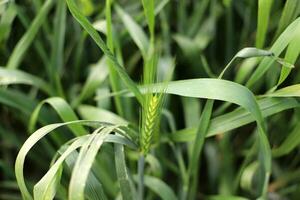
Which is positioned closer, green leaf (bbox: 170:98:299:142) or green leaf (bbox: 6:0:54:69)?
green leaf (bbox: 170:98:299:142)

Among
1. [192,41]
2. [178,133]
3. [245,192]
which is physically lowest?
[245,192]

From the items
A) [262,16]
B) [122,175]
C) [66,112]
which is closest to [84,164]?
[122,175]

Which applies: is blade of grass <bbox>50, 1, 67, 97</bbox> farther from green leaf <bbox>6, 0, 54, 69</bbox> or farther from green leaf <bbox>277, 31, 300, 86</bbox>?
green leaf <bbox>277, 31, 300, 86</bbox>

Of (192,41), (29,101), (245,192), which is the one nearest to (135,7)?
(192,41)

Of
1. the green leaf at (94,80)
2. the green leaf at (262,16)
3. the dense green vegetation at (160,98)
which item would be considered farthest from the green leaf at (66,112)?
the green leaf at (262,16)

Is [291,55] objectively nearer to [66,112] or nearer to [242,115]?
[242,115]

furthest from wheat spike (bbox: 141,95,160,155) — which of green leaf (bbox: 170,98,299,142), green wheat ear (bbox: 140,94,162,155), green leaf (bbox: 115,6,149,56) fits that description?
green leaf (bbox: 115,6,149,56)

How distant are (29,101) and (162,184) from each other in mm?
262

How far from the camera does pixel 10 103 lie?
788 millimetres

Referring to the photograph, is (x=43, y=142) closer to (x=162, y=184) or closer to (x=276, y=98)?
(x=162, y=184)

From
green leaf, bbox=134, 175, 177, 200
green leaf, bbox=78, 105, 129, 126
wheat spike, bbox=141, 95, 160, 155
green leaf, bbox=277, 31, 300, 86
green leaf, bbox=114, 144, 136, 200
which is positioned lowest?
green leaf, bbox=134, 175, 177, 200

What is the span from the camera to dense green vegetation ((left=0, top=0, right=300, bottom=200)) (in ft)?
2.10

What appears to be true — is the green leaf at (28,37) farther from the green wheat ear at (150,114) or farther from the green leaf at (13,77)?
the green wheat ear at (150,114)

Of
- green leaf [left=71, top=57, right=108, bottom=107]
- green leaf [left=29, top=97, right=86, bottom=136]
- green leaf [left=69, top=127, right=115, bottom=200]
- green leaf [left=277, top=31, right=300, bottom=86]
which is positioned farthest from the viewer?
green leaf [left=71, top=57, right=108, bottom=107]
